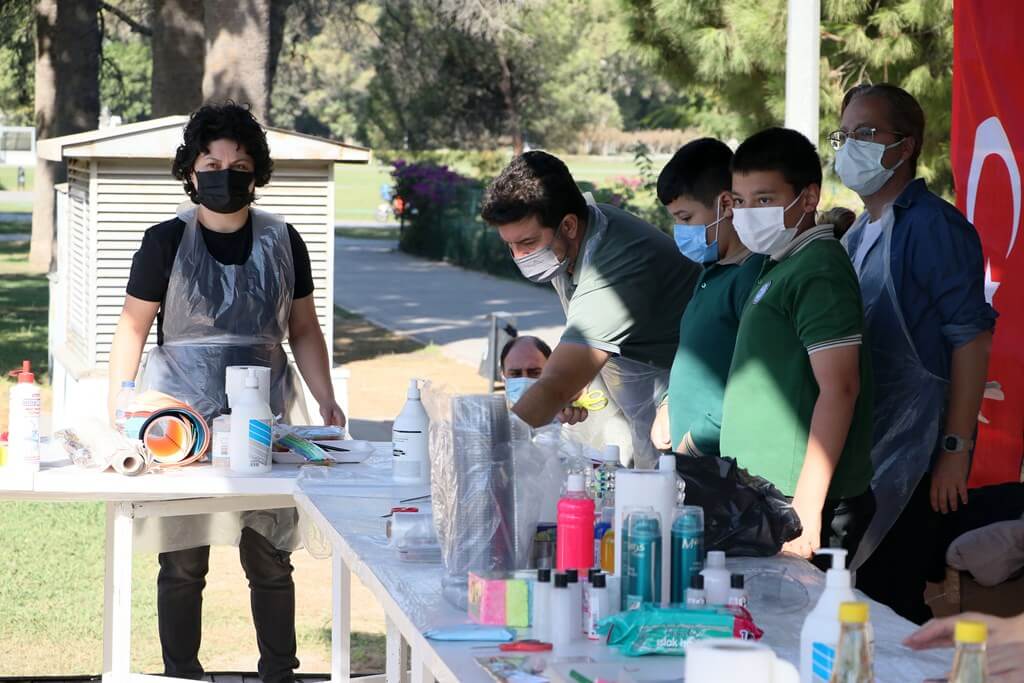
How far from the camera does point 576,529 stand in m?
2.75

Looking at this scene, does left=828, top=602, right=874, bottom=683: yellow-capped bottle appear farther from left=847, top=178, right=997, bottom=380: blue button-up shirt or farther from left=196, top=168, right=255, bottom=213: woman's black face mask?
left=196, top=168, right=255, bottom=213: woman's black face mask

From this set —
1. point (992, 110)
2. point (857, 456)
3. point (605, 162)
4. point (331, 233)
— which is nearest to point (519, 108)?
point (331, 233)

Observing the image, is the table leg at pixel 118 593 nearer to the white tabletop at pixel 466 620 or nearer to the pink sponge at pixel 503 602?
the white tabletop at pixel 466 620

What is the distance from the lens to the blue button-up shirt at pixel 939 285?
4.02 meters

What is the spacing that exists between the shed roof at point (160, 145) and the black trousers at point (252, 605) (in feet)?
10.4

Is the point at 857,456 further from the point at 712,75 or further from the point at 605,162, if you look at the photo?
the point at 605,162

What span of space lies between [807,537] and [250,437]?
171 cm

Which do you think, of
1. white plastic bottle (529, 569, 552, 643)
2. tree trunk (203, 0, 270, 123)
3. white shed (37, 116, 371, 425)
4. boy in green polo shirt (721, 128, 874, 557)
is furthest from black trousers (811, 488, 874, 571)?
tree trunk (203, 0, 270, 123)

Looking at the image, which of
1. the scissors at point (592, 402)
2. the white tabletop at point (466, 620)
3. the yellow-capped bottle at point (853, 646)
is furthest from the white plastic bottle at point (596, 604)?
the scissors at point (592, 402)

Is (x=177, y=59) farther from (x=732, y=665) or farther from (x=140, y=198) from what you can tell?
(x=732, y=665)

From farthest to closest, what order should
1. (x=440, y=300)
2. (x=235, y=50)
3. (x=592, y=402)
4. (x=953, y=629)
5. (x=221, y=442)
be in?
(x=440, y=300)
(x=235, y=50)
(x=592, y=402)
(x=221, y=442)
(x=953, y=629)

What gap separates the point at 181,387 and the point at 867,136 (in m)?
2.25

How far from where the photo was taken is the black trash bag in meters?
3.02

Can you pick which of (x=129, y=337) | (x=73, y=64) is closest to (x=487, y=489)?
(x=129, y=337)
